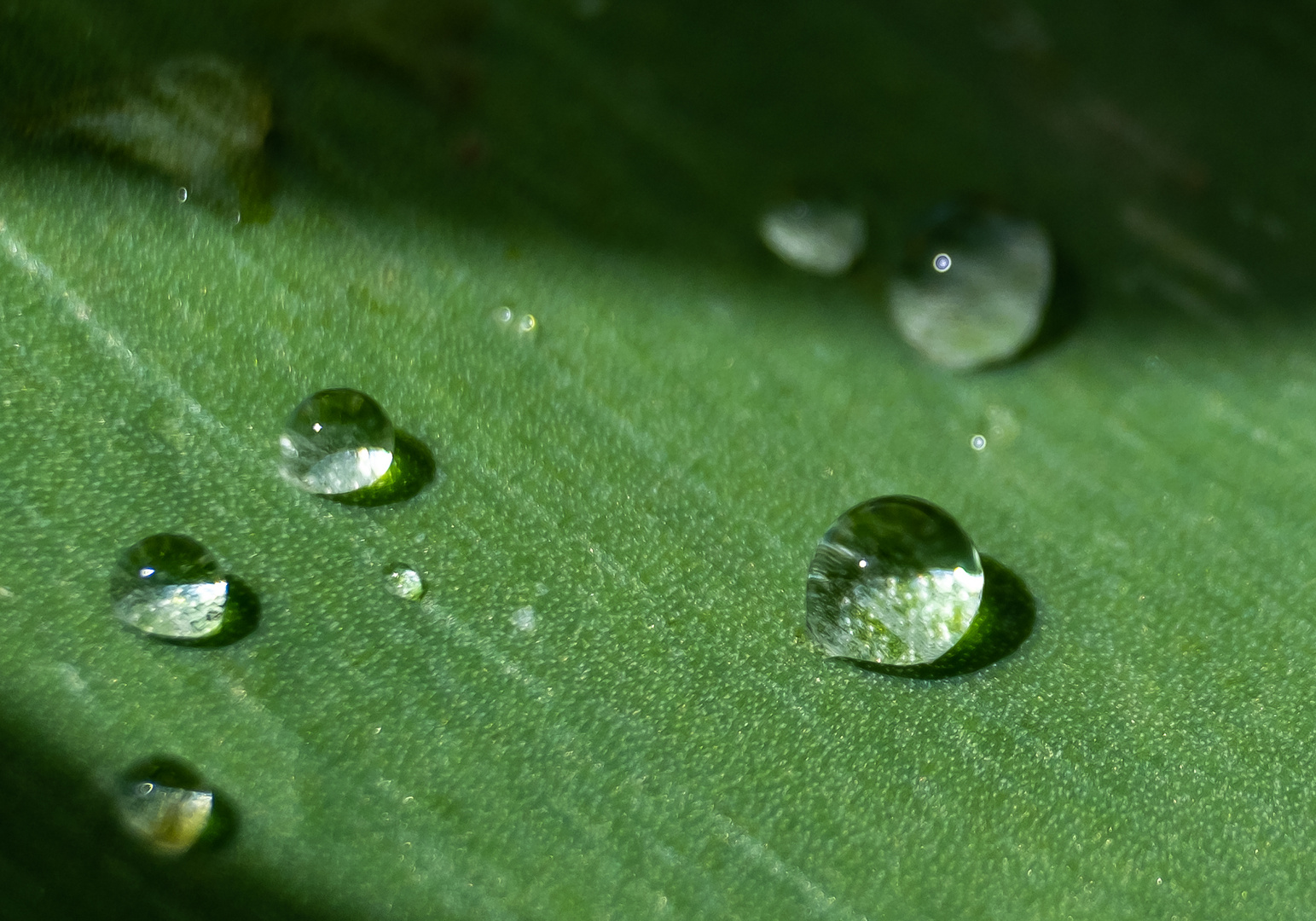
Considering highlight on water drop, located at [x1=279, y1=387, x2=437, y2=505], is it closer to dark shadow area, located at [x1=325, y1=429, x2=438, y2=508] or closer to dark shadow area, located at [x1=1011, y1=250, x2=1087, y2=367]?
dark shadow area, located at [x1=325, y1=429, x2=438, y2=508]

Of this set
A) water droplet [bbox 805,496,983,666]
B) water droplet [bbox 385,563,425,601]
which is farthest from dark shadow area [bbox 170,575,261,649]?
water droplet [bbox 805,496,983,666]

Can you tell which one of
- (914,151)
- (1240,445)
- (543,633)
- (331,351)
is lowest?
(543,633)

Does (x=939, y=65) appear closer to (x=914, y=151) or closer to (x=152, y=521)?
(x=914, y=151)

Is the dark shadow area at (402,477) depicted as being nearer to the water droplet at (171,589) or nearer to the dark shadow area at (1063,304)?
the water droplet at (171,589)

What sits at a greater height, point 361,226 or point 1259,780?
point 361,226

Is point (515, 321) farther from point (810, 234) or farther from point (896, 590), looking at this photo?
point (896, 590)

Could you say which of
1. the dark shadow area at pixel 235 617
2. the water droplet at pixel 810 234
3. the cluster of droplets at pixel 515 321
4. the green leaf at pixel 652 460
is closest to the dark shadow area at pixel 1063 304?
the green leaf at pixel 652 460

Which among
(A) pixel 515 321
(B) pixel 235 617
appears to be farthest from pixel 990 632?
(B) pixel 235 617

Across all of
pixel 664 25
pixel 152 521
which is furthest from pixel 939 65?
pixel 152 521
